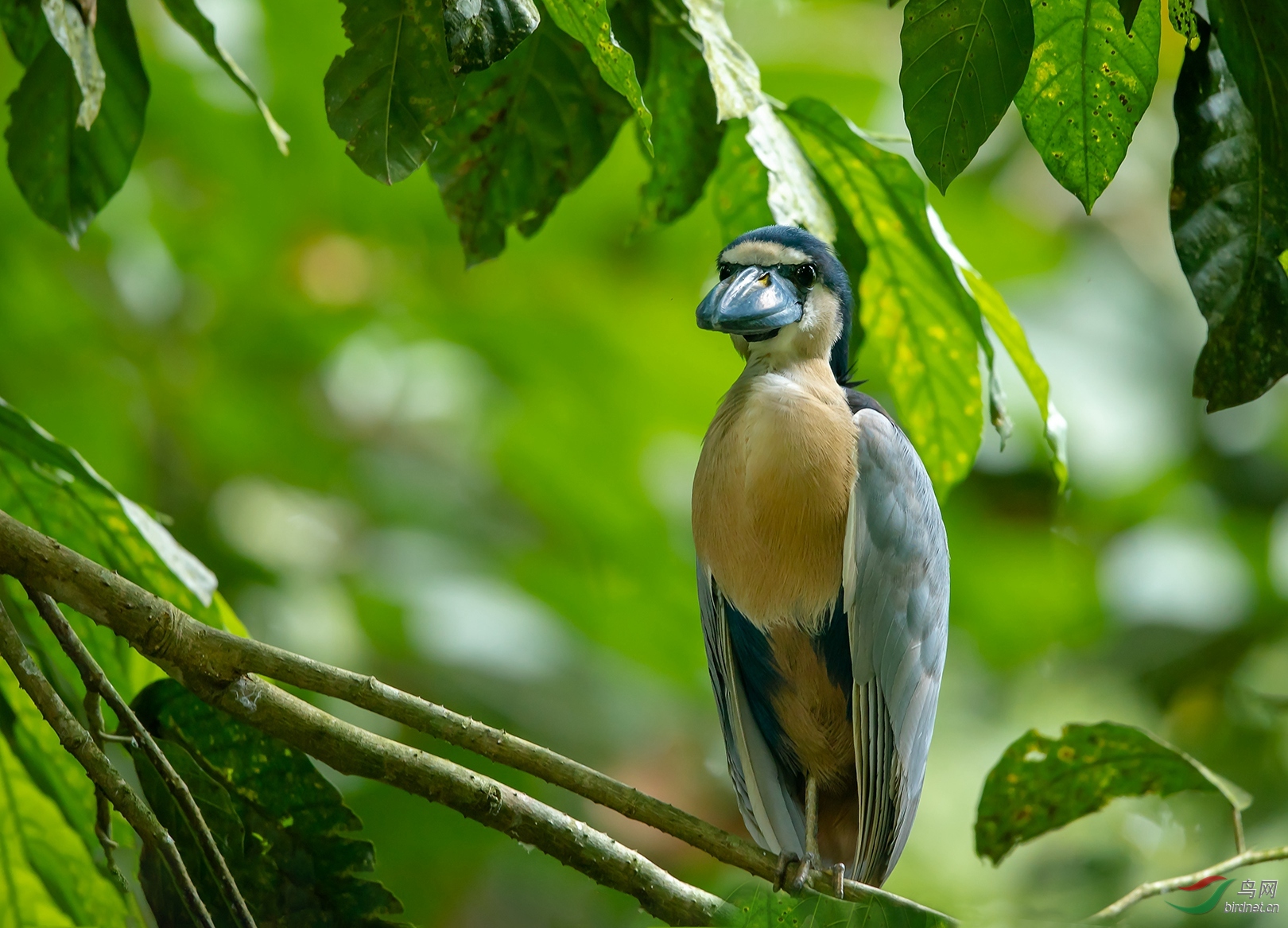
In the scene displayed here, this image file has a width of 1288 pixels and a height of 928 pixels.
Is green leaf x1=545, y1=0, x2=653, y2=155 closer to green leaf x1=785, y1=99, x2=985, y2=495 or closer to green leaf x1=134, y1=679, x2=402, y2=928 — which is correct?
green leaf x1=785, y1=99, x2=985, y2=495

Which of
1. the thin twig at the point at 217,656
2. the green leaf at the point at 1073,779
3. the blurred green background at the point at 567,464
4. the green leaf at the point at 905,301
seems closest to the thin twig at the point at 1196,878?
the green leaf at the point at 1073,779

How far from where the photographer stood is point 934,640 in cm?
199

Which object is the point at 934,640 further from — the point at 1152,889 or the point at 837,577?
the point at 1152,889

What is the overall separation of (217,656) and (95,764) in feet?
0.52

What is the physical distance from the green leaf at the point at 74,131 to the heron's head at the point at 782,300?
0.82 metres

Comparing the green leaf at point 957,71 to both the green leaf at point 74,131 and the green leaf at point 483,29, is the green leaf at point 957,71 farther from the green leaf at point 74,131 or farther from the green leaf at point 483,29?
the green leaf at point 74,131

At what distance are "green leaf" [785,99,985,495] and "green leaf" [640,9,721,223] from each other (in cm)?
13

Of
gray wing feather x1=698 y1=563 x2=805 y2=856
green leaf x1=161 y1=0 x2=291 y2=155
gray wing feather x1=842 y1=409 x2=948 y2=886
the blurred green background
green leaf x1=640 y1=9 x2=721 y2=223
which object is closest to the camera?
green leaf x1=161 y1=0 x2=291 y2=155

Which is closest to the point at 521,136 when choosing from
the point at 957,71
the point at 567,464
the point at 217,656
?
the point at 957,71

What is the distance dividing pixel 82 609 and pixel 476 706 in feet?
8.73

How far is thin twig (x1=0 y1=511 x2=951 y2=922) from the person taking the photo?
4.08 ft

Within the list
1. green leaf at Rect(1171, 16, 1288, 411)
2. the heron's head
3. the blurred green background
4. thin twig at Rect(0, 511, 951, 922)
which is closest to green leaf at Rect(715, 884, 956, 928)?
thin twig at Rect(0, 511, 951, 922)

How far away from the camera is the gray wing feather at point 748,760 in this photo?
2.05m

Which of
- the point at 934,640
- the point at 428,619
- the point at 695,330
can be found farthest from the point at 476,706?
the point at 934,640
